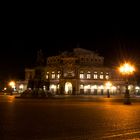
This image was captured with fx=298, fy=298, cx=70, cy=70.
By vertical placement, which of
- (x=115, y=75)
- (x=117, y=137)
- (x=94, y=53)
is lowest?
(x=117, y=137)

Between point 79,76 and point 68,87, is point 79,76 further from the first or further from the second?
point 68,87

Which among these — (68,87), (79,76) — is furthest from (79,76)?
(68,87)

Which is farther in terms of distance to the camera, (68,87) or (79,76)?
(79,76)

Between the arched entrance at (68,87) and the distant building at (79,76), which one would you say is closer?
the arched entrance at (68,87)

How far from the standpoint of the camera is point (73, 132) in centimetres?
1255

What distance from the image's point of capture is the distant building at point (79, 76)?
340ft

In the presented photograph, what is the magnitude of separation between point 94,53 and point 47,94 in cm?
6006

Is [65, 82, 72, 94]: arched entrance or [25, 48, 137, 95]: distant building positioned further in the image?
[25, 48, 137, 95]: distant building

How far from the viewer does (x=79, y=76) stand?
10600cm

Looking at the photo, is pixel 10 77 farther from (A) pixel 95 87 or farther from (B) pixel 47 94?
(B) pixel 47 94

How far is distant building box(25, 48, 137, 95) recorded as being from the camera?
104 m

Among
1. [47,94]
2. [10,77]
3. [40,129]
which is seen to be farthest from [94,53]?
[40,129]

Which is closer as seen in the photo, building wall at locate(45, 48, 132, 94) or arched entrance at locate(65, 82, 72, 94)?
arched entrance at locate(65, 82, 72, 94)

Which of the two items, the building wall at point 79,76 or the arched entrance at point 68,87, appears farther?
the building wall at point 79,76
